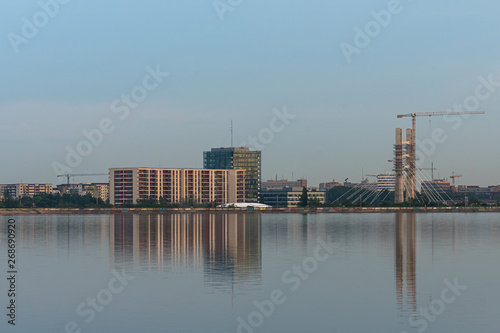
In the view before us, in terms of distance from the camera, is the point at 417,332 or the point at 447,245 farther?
the point at 447,245

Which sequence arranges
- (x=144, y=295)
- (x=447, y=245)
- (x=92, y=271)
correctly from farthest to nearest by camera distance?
(x=447, y=245) → (x=92, y=271) → (x=144, y=295)

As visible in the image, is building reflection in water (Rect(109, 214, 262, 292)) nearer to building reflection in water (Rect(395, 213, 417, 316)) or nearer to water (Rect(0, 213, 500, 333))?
water (Rect(0, 213, 500, 333))

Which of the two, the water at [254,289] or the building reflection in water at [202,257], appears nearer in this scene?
the water at [254,289]

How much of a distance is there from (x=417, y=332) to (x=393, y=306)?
199 inches

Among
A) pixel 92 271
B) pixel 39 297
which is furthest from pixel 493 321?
pixel 92 271

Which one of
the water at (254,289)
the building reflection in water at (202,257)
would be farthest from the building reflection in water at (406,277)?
the building reflection in water at (202,257)

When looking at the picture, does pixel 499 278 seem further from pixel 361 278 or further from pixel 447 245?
pixel 447 245

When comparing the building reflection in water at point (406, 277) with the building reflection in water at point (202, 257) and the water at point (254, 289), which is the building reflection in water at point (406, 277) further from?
the building reflection in water at point (202, 257)

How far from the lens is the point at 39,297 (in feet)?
112

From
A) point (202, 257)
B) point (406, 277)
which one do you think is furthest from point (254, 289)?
point (202, 257)

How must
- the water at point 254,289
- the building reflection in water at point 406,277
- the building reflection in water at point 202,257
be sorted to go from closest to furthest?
the water at point 254,289
the building reflection in water at point 406,277
the building reflection in water at point 202,257

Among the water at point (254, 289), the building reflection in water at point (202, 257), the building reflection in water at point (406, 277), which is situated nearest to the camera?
the water at point (254, 289)

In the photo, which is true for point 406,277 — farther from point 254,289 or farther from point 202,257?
point 202,257

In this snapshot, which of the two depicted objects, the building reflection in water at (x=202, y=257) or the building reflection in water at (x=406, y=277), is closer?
the building reflection in water at (x=406, y=277)
